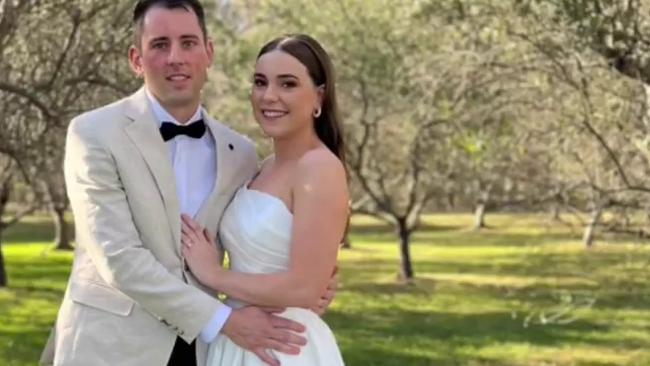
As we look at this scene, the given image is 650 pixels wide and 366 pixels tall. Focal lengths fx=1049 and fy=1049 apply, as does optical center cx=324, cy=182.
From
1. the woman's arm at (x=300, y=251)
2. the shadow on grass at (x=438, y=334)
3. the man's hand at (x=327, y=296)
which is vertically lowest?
the shadow on grass at (x=438, y=334)

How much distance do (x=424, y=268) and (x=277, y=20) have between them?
644cm

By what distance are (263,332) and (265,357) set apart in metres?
0.10

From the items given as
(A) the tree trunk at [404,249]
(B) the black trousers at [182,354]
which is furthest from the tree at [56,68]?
(A) the tree trunk at [404,249]

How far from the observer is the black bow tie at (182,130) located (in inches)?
114

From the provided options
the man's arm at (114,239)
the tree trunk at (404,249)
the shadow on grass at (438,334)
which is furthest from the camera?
the tree trunk at (404,249)

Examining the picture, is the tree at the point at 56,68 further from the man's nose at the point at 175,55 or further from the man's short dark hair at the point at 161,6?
the man's nose at the point at 175,55

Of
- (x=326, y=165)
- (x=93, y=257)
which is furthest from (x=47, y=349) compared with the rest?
(x=326, y=165)

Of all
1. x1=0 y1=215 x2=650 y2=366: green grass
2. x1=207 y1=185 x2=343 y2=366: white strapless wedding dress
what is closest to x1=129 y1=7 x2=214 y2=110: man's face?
x1=207 y1=185 x2=343 y2=366: white strapless wedding dress

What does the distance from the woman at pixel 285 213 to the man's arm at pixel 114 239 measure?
125 millimetres

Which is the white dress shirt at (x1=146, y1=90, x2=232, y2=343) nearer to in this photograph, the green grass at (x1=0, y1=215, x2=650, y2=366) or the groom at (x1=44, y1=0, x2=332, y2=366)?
the groom at (x1=44, y1=0, x2=332, y2=366)

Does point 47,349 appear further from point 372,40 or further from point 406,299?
point 372,40

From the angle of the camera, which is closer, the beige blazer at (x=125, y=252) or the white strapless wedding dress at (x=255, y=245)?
the beige blazer at (x=125, y=252)

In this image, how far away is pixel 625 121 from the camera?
25.6 ft

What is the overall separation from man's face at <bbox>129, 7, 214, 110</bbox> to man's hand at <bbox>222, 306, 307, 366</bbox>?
2.01 feet
